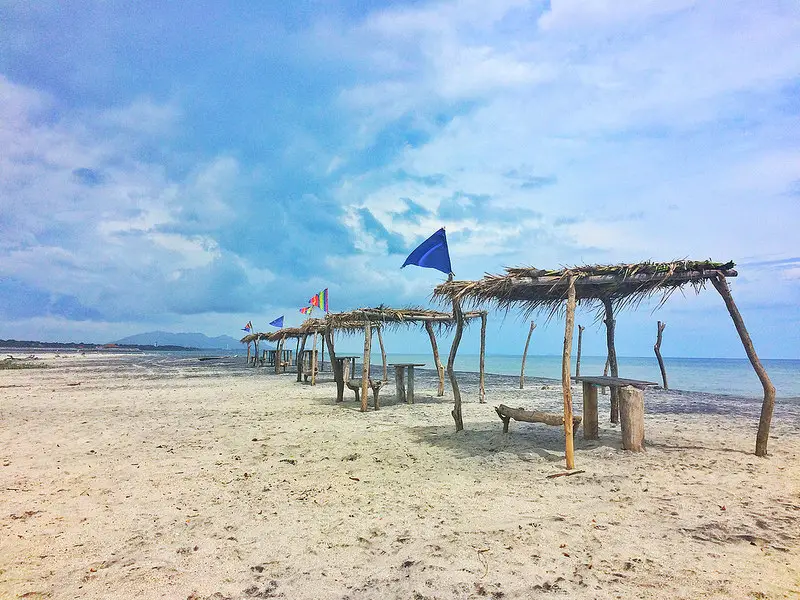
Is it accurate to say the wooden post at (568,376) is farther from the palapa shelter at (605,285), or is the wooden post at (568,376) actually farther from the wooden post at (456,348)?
the wooden post at (456,348)

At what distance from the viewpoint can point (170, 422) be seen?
10297mm

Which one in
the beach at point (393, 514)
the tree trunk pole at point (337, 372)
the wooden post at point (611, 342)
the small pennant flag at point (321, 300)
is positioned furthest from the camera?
the small pennant flag at point (321, 300)

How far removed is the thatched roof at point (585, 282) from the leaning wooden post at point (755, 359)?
0.66 ft

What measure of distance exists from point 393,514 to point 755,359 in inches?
235

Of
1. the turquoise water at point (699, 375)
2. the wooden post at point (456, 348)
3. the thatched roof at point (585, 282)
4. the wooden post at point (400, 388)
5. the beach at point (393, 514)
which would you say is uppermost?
the thatched roof at point (585, 282)

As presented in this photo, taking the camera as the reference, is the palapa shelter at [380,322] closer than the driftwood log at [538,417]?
No

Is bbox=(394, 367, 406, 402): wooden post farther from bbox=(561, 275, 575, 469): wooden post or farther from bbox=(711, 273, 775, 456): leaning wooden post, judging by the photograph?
bbox=(711, 273, 775, 456): leaning wooden post

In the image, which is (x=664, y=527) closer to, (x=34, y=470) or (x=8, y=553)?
(x=8, y=553)

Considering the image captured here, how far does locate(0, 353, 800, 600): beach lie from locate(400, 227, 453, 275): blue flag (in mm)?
3279

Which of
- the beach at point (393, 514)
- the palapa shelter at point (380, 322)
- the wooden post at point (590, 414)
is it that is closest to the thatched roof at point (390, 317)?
the palapa shelter at point (380, 322)

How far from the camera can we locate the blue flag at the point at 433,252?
8523 mm

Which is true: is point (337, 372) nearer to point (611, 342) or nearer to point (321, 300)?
point (321, 300)

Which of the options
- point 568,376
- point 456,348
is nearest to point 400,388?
point 456,348

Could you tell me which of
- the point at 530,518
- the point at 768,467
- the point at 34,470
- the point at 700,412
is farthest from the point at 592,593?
the point at 700,412
